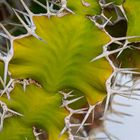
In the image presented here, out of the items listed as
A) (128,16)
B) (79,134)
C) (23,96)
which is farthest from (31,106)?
(128,16)

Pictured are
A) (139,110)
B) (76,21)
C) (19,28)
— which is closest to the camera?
(76,21)

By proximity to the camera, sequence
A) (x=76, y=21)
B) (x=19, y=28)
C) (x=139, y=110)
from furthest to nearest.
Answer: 1. (x=139, y=110)
2. (x=19, y=28)
3. (x=76, y=21)

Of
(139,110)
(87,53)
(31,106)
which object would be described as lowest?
(139,110)

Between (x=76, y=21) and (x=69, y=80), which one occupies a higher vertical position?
(x=76, y=21)

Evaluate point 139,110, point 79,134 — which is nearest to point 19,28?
point 79,134

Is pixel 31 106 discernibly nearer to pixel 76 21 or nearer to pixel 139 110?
pixel 76 21

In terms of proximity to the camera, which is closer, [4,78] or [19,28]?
[4,78]

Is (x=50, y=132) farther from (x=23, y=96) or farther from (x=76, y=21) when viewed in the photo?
(x=76, y=21)
